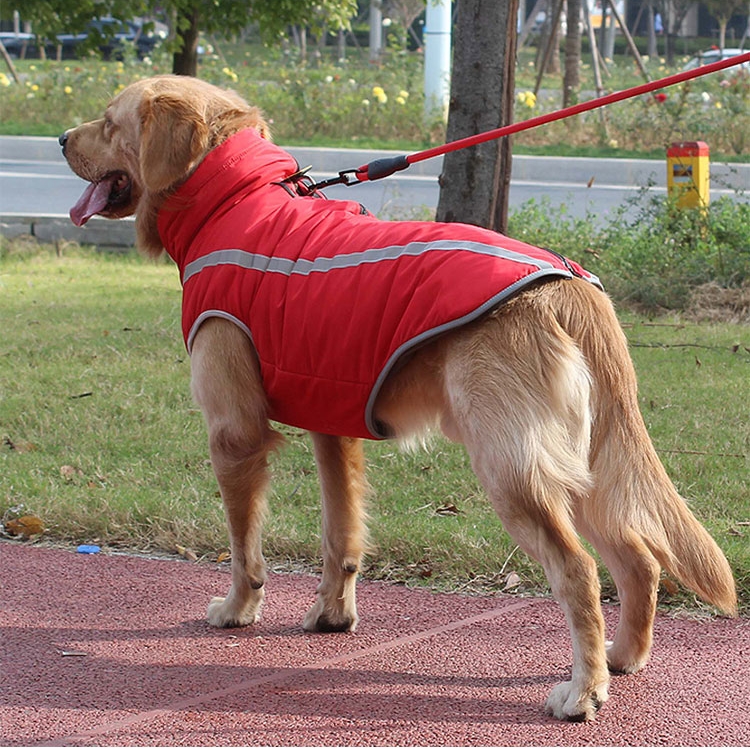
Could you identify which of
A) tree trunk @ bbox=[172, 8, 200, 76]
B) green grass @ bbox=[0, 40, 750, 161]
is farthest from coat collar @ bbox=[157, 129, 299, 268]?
green grass @ bbox=[0, 40, 750, 161]

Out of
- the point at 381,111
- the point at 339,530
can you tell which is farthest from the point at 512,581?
the point at 381,111

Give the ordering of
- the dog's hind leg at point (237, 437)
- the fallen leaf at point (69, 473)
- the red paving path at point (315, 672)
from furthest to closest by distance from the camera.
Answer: the fallen leaf at point (69, 473)
the dog's hind leg at point (237, 437)
the red paving path at point (315, 672)

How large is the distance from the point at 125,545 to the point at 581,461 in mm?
2419

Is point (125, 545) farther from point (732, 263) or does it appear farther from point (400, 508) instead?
point (732, 263)

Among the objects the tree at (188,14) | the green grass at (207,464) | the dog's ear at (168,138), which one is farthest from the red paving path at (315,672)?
the tree at (188,14)

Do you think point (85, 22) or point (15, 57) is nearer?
point (85, 22)

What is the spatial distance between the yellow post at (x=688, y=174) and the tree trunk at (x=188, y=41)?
4.94 meters

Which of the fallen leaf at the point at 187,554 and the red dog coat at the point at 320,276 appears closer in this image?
the red dog coat at the point at 320,276

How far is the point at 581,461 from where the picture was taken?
3074mm

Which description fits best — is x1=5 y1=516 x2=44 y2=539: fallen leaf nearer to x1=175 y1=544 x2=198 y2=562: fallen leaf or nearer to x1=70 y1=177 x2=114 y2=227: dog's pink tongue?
x1=175 y1=544 x2=198 y2=562: fallen leaf

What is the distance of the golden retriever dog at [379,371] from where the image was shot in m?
3.03

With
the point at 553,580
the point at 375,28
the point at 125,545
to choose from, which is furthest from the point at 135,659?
the point at 375,28

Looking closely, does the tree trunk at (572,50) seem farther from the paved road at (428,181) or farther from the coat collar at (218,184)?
the coat collar at (218,184)

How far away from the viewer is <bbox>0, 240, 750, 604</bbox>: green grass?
4488mm
